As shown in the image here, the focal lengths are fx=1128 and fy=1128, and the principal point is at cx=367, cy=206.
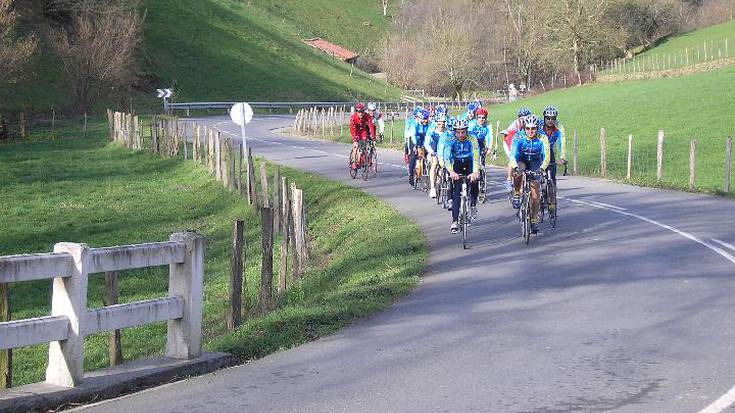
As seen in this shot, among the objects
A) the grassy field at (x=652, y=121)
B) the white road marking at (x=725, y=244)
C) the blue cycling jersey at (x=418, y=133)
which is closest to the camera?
the white road marking at (x=725, y=244)

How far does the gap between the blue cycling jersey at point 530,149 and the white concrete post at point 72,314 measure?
34.2 feet

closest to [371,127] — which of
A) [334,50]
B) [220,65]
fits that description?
[220,65]

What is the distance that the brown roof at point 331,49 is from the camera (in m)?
138

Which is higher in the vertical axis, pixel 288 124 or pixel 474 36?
pixel 474 36

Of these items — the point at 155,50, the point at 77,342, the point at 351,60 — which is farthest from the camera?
the point at 351,60

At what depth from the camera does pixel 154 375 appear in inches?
350

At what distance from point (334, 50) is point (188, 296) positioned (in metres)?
132

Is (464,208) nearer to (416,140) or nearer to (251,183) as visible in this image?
(416,140)

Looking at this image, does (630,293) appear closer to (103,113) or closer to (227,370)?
(227,370)

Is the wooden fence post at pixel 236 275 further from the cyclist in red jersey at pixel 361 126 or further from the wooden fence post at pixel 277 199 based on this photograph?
the cyclist in red jersey at pixel 361 126

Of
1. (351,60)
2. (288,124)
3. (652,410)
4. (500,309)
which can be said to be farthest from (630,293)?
(351,60)

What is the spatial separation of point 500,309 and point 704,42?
79739 millimetres

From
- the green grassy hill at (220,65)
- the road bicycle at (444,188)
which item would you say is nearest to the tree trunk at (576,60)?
the green grassy hill at (220,65)

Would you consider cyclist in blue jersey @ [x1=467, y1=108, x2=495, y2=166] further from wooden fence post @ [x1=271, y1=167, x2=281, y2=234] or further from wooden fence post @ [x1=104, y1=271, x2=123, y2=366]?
wooden fence post @ [x1=104, y1=271, x2=123, y2=366]
